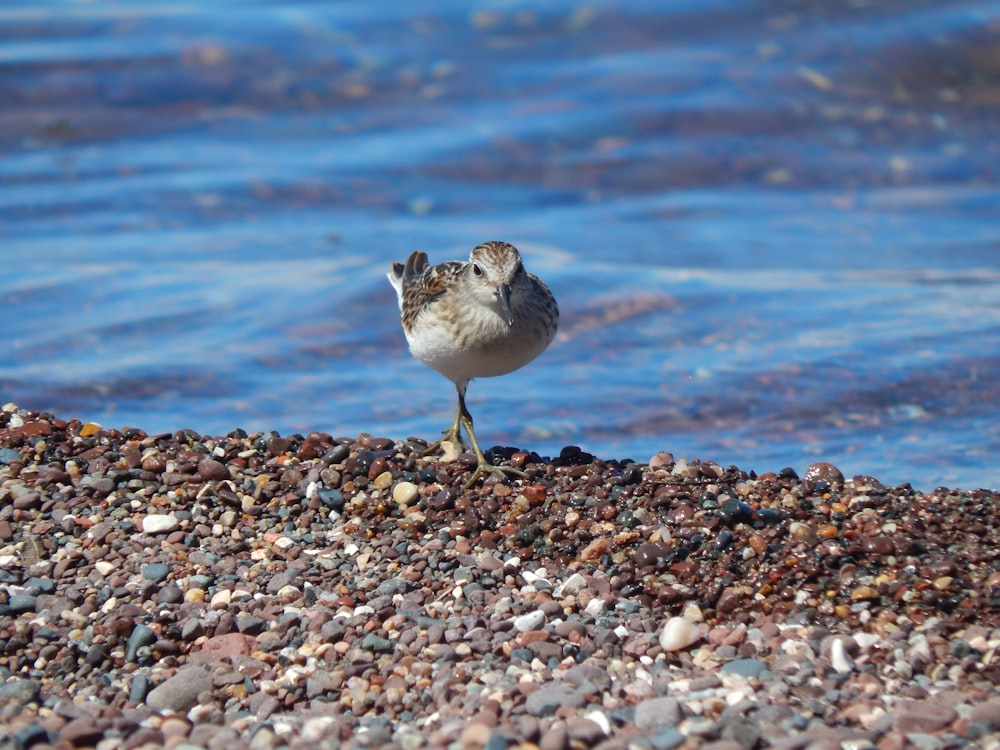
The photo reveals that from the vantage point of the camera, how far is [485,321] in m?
5.46

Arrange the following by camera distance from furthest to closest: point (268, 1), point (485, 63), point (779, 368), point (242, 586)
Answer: point (268, 1)
point (485, 63)
point (779, 368)
point (242, 586)

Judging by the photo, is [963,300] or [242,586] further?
[963,300]

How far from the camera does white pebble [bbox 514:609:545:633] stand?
164 inches

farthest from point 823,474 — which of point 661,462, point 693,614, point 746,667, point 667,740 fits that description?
point 667,740

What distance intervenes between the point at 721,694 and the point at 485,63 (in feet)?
40.5

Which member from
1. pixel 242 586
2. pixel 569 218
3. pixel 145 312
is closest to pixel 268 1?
pixel 569 218

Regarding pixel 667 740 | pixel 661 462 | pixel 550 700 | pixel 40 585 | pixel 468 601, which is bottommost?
pixel 667 740

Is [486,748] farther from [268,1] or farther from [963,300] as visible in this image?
[268,1]

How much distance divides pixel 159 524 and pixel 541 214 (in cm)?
730

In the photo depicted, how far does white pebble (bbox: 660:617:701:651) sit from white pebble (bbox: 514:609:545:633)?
0.39 metres

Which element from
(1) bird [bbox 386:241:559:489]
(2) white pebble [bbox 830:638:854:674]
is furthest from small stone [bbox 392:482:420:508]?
(2) white pebble [bbox 830:638:854:674]

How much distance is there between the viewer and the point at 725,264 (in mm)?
10086

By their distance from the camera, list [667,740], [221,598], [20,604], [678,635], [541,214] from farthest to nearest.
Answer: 1. [541,214]
2. [221,598]
3. [20,604]
4. [678,635]
5. [667,740]

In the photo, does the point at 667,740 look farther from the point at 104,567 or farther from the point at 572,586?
the point at 104,567
